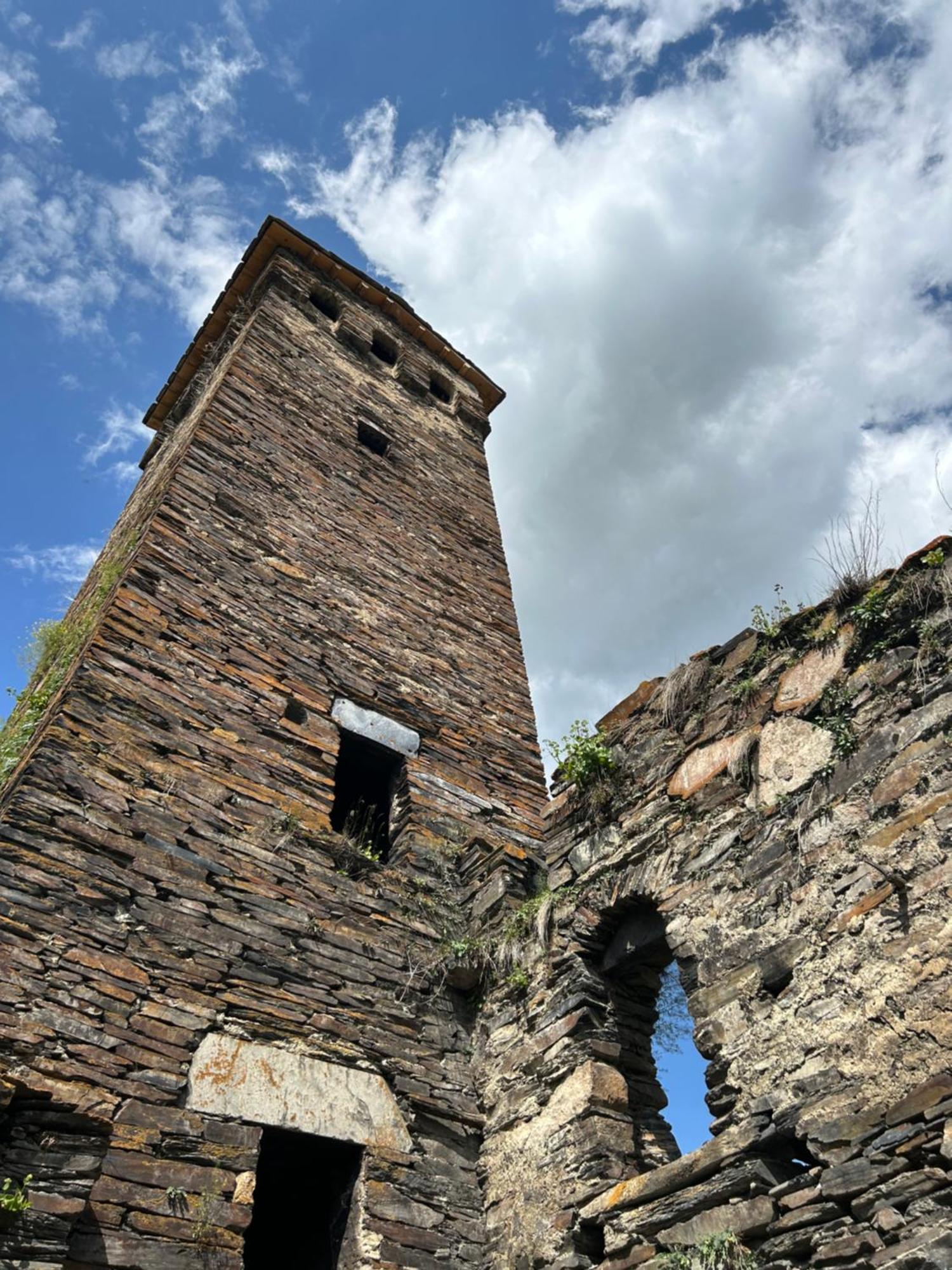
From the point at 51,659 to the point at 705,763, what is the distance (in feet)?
17.1

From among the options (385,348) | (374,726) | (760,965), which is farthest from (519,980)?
(385,348)

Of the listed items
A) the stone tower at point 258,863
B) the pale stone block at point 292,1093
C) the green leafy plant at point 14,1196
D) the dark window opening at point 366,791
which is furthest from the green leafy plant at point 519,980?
the green leafy plant at point 14,1196

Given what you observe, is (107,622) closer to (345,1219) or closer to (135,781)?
(135,781)

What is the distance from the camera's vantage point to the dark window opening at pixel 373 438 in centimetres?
997

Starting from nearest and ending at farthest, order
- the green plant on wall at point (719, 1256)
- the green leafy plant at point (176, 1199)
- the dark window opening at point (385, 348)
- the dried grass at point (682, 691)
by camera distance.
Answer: the green plant on wall at point (719, 1256) → the green leafy plant at point (176, 1199) → the dried grass at point (682, 691) → the dark window opening at point (385, 348)

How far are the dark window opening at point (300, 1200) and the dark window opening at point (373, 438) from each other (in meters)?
7.05

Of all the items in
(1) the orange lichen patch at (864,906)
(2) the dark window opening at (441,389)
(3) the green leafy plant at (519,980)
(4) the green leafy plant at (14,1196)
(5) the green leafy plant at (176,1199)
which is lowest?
(4) the green leafy plant at (14,1196)

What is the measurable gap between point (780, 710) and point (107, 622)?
13.5ft

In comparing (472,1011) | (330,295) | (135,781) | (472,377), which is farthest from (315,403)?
(472,1011)

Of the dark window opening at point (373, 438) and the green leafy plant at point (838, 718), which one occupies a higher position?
the dark window opening at point (373, 438)

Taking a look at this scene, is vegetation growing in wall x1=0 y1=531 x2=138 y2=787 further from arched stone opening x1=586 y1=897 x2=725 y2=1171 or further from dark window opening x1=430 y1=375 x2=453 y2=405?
dark window opening x1=430 y1=375 x2=453 y2=405

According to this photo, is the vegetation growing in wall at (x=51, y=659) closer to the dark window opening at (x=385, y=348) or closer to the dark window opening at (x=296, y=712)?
the dark window opening at (x=296, y=712)

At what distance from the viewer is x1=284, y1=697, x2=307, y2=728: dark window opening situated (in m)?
6.34

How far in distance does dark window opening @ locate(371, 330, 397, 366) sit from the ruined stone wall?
7.94m
